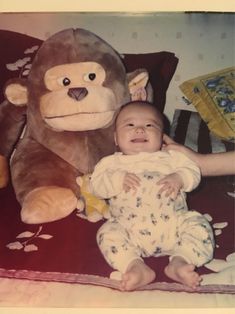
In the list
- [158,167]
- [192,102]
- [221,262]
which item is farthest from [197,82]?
[221,262]

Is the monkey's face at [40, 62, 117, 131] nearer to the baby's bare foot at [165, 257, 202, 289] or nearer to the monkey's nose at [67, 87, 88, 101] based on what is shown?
the monkey's nose at [67, 87, 88, 101]

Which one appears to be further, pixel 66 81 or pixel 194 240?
pixel 66 81

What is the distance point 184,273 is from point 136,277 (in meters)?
0.08

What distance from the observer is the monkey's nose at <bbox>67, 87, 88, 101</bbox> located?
3.19 feet

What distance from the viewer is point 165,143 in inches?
39.8

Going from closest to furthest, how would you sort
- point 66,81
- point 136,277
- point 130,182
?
point 136,277, point 130,182, point 66,81

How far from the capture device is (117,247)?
0.82m

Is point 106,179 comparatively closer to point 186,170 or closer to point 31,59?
point 186,170

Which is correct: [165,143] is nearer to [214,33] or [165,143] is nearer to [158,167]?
[158,167]

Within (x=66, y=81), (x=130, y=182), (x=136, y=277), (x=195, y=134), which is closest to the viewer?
(x=136, y=277)

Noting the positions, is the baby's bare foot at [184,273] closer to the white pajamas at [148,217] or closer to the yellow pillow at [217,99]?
the white pajamas at [148,217]

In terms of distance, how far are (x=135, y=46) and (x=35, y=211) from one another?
0.48 metres

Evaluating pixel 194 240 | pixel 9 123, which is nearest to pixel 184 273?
pixel 194 240

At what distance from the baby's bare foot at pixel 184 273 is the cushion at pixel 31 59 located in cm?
44
